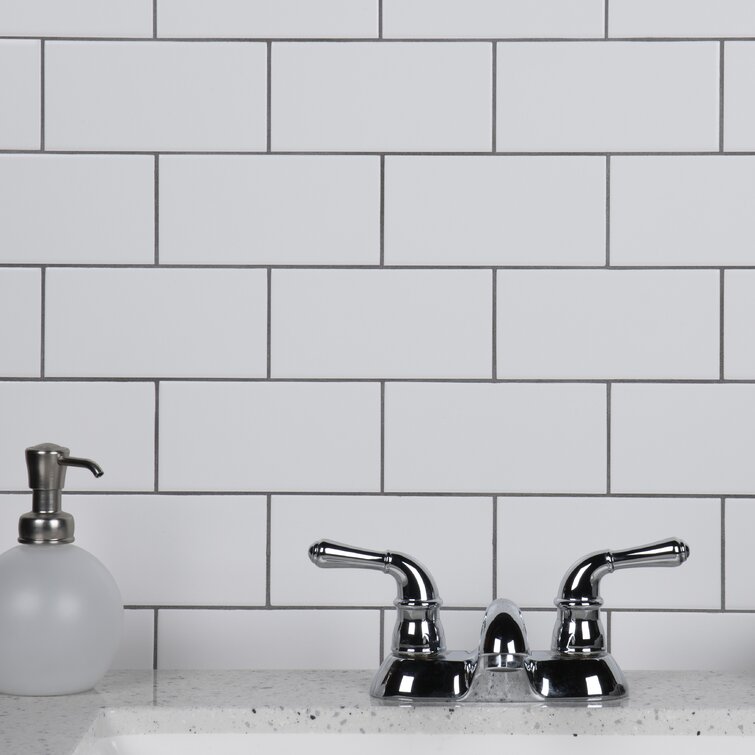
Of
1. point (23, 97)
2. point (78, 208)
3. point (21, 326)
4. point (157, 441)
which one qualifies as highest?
point (23, 97)

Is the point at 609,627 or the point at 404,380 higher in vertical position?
the point at 404,380

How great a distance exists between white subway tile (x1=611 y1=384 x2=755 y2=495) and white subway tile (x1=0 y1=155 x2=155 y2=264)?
18.6 inches

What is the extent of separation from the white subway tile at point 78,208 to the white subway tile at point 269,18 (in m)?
0.13

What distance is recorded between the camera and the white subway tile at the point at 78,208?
0.91 m

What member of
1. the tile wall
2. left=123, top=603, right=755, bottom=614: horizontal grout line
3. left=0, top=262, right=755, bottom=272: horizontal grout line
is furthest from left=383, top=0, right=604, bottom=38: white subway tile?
left=123, top=603, right=755, bottom=614: horizontal grout line

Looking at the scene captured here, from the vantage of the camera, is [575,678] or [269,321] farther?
[269,321]

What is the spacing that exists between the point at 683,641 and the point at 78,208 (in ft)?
2.25

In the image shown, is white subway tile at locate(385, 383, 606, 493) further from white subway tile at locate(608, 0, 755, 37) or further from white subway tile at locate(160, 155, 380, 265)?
white subway tile at locate(608, 0, 755, 37)

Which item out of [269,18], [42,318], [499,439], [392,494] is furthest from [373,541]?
[269,18]

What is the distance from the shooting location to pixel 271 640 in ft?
2.96

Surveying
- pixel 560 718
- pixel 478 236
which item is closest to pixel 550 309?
pixel 478 236

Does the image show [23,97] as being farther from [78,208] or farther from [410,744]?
[410,744]

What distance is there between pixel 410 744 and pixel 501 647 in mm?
104

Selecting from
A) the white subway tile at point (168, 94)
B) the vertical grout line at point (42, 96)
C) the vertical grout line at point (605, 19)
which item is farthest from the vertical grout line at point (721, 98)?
the vertical grout line at point (42, 96)
